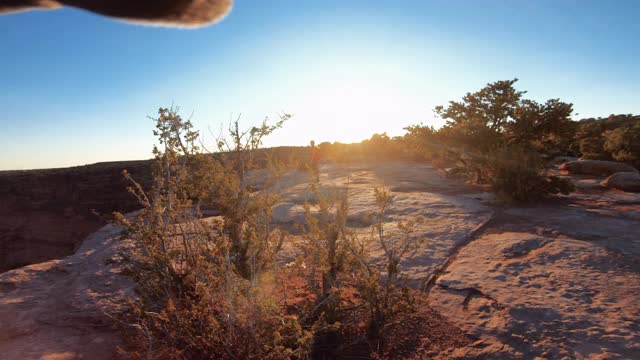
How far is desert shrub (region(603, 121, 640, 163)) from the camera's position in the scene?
1291cm

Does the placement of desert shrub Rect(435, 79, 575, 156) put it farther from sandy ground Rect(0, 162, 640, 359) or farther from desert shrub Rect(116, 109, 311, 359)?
desert shrub Rect(116, 109, 311, 359)

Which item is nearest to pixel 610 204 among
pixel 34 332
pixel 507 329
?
pixel 507 329

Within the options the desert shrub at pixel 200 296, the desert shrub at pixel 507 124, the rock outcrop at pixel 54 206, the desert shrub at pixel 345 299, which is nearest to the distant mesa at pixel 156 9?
the desert shrub at pixel 200 296

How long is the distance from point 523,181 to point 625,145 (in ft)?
32.0

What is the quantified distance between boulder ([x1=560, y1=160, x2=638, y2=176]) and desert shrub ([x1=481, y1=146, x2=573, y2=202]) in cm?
551

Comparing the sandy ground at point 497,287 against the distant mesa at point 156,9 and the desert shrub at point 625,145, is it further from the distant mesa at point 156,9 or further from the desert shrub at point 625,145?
the desert shrub at point 625,145

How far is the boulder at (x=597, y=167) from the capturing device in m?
11.0

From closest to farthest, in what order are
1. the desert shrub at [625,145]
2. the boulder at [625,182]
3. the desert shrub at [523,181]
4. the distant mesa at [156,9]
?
1. the distant mesa at [156,9]
2. the desert shrub at [523,181]
3. the boulder at [625,182]
4. the desert shrub at [625,145]

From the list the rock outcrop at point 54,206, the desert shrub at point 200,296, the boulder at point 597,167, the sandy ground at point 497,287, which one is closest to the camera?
the desert shrub at point 200,296

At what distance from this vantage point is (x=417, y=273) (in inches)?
152

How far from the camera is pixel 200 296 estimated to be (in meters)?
3.08

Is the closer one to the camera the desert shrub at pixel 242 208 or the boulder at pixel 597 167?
the desert shrub at pixel 242 208

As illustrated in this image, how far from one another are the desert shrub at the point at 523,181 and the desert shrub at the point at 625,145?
8.39 metres

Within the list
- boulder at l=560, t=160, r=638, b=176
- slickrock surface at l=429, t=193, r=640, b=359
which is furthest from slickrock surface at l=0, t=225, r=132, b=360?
boulder at l=560, t=160, r=638, b=176
